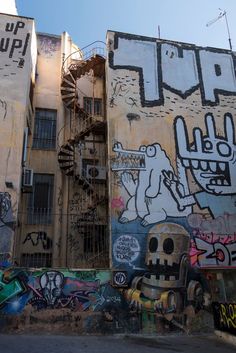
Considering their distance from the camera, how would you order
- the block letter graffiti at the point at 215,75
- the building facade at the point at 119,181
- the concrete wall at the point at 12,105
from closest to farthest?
the building facade at the point at 119,181 → the concrete wall at the point at 12,105 → the block letter graffiti at the point at 215,75

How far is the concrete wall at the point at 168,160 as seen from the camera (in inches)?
703

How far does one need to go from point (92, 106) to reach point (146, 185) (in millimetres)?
7239

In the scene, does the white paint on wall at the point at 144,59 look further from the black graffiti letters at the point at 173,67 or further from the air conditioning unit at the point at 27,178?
the air conditioning unit at the point at 27,178

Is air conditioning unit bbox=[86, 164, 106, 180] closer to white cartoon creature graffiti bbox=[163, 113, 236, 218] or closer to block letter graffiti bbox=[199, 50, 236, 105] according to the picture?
white cartoon creature graffiti bbox=[163, 113, 236, 218]

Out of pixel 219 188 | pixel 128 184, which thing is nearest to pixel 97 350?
pixel 128 184

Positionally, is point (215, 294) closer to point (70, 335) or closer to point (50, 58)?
point (70, 335)

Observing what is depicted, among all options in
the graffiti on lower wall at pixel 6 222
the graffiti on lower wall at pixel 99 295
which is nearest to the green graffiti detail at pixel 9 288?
the graffiti on lower wall at pixel 99 295

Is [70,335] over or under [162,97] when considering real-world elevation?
under

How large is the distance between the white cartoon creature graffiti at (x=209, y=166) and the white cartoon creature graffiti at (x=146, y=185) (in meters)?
0.40

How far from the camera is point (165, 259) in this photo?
17.8 meters

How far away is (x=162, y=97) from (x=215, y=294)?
10384 mm

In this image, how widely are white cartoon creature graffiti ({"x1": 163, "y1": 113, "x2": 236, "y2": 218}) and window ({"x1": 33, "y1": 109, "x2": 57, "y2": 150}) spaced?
23.4 feet

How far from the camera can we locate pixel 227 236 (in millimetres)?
19266

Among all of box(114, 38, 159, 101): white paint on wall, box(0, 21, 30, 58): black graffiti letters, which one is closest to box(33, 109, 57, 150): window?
box(0, 21, 30, 58): black graffiti letters
